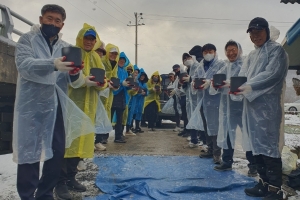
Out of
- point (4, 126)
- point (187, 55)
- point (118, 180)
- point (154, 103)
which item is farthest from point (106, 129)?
point (154, 103)

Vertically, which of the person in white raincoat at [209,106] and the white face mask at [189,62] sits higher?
the white face mask at [189,62]

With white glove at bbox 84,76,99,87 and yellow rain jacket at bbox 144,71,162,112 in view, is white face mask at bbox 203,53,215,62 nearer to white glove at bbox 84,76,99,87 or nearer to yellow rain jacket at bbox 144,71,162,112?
white glove at bbox 84,76,99,87

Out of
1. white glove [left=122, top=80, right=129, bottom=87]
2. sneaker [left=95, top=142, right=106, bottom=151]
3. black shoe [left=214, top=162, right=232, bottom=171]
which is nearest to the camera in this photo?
black shoe [left=214, top=162, right=232, bottom=171]

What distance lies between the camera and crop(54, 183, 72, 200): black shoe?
2604 mm

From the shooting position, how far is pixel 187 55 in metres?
5.53

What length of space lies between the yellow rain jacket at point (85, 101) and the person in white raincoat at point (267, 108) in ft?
5.09

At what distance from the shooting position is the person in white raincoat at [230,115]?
3.52 m

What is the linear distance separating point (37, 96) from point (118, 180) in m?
1.46

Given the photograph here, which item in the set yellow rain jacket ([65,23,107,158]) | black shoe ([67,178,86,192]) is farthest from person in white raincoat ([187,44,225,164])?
black shoe ([67,178,86,192])

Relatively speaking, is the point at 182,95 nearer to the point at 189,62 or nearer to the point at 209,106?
the point at 189,62

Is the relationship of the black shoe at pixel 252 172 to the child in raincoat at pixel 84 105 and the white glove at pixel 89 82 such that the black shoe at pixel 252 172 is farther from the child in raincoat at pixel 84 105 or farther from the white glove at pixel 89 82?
the white glove at pixel 89 82

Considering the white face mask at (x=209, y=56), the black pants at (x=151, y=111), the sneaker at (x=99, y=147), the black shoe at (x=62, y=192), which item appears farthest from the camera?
the black pants at (x=151, y=111)

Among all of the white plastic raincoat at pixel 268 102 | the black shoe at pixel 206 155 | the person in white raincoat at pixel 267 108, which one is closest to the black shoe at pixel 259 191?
the person in white raincoat at pixel 267 108

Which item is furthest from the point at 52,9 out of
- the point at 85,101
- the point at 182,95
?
the point at 182,95
